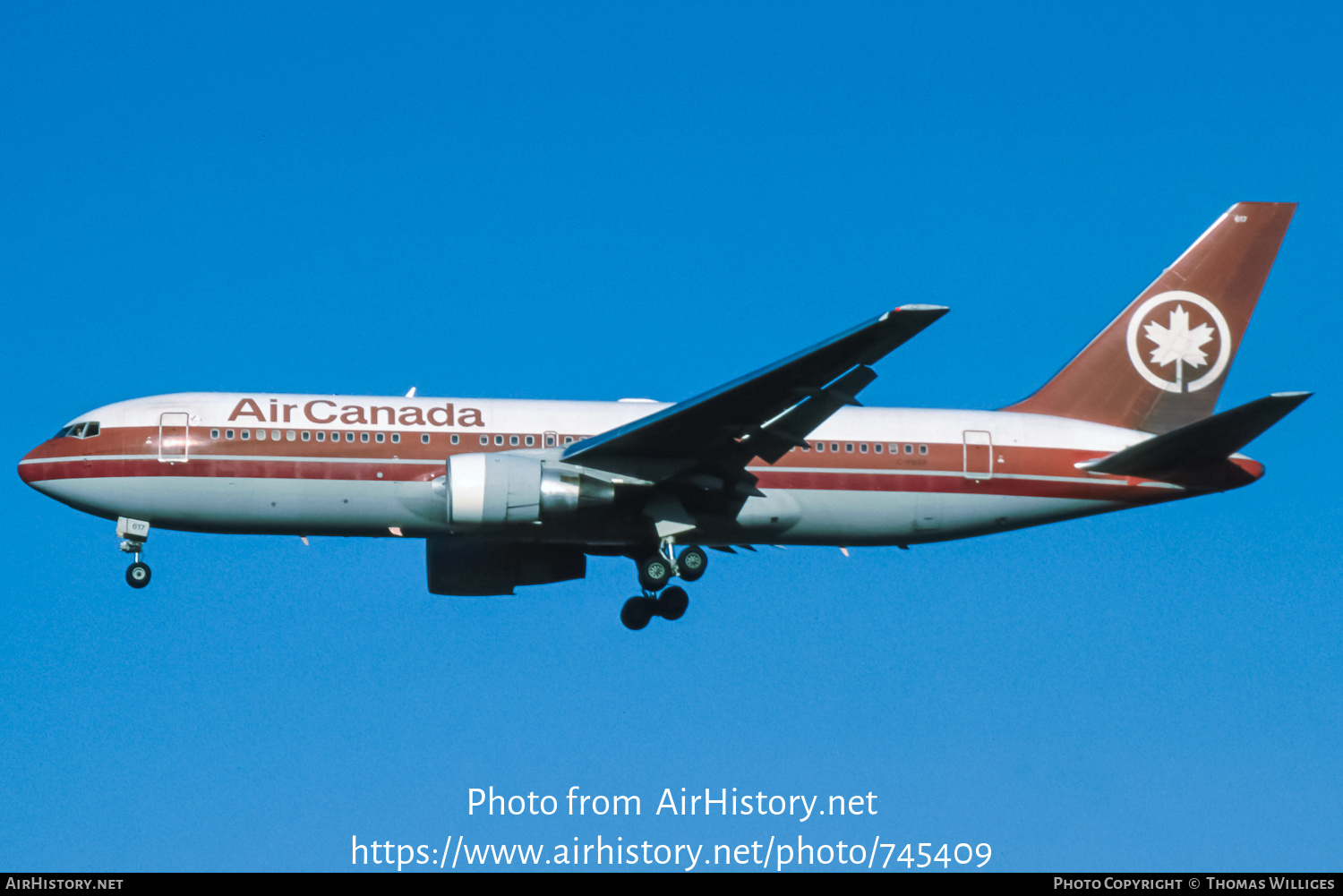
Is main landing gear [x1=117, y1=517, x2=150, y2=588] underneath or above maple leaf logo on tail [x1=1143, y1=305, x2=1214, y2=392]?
underneath

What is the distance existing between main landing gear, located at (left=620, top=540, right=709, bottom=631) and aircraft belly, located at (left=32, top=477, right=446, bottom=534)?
4.53 metres

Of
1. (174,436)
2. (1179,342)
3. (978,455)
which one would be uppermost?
(1179,342)

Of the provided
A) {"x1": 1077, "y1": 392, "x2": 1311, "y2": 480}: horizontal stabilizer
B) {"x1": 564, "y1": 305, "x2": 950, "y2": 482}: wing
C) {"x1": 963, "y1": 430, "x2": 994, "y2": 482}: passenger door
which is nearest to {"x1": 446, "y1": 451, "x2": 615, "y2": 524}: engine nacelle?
{"x1": 564, "y1": 305, "x2": 950, "y2": 482}: wing

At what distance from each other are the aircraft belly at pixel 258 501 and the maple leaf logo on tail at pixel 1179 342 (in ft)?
57.9

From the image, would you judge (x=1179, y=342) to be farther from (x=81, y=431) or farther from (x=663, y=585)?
(x=81, y=431)

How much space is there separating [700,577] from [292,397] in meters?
9.33

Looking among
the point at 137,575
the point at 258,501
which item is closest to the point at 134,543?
the point at 137,575

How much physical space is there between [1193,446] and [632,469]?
12042mm

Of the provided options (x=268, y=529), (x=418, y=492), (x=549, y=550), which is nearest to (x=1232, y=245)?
(x=549, y=550)

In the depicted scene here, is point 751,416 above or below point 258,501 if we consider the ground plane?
above

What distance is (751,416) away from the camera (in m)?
29.3

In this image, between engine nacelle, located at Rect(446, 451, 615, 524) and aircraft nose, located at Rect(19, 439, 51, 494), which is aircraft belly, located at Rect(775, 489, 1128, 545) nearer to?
engine nacelle, located at Rect(446, 451, 615, 524)

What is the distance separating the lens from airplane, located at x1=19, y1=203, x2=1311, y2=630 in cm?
2939

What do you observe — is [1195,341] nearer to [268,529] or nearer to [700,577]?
[700,577]
